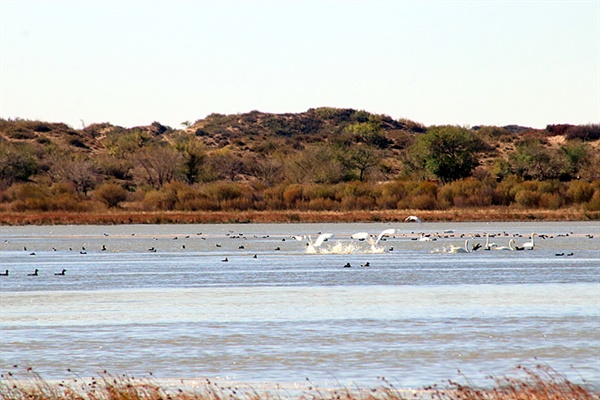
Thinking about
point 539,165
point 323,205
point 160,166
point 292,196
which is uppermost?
point 160,166

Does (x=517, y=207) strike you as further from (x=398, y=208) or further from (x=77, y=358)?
(x=77, y=358)

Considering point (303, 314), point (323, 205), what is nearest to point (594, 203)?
→ point (323, 205)

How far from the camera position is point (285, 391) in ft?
43.5

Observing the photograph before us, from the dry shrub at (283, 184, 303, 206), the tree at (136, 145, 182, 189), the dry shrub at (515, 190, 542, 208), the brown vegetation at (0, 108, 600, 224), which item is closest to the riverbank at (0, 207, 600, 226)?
the brown vegetation at (0, 108, 600, 224)

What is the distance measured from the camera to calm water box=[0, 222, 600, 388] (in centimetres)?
1544

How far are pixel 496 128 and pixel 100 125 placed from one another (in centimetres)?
5228

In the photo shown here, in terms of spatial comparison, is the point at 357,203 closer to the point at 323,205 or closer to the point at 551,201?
the point at 323,205

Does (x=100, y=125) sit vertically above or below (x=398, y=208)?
above

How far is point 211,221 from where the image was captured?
226 feet

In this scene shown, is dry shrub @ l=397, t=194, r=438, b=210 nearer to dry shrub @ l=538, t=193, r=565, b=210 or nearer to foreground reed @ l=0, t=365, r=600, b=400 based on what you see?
dry shrub @ l=538, t=193, r=565, b=210

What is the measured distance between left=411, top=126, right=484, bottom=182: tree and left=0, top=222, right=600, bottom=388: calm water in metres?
46.5

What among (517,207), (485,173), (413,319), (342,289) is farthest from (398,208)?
(413,319)

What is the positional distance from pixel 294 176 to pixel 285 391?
74.0 meters

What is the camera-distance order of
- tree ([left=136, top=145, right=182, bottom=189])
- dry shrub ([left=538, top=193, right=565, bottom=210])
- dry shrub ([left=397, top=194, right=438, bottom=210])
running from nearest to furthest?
1. dry shrub ([left=538, top=193, right=565, bottom=210])
2. dry shrub ([left=397, top=194, right=438, bottom=210])
3. tree ([left=136, top=145, right=182, bottom=189])
